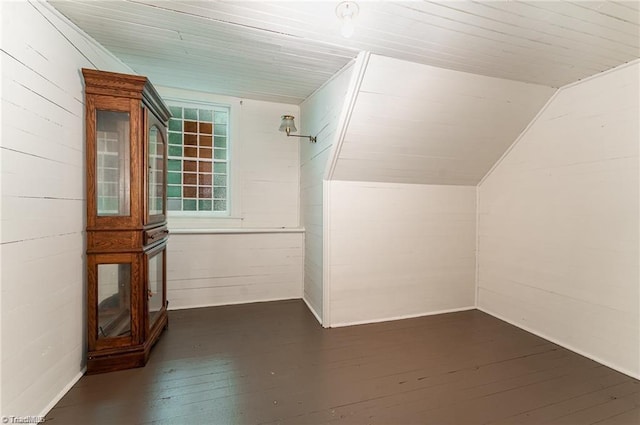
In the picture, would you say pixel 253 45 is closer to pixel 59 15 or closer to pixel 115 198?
pixel 59 15

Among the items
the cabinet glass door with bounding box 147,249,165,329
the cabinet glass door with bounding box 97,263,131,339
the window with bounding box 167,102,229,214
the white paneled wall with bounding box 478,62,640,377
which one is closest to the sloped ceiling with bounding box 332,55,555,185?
the white paneled wall with bounding box 478,62,640,377

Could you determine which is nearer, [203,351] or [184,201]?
[203,351]

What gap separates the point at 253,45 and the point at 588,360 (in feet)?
11.4

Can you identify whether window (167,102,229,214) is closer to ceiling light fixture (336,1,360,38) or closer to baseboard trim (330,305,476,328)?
baseboard trim (330,305,476,328)

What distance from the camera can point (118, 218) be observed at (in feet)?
6.18

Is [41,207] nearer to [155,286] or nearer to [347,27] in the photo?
[155,286]

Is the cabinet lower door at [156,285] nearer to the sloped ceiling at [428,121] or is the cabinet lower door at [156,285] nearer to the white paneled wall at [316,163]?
the white paneled wall at [316,163]

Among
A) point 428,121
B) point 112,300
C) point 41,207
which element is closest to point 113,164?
point 41,207

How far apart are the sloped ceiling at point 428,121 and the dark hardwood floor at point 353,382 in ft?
5.10

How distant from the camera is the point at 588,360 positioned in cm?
216

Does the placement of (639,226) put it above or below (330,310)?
above

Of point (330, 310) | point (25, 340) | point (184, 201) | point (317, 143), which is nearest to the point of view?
point (25, 340)

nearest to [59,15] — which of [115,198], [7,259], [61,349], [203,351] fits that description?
[115,198]

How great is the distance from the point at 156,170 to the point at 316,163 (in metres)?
1.47
